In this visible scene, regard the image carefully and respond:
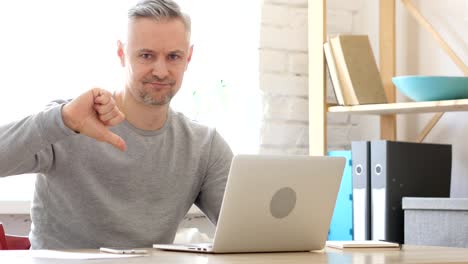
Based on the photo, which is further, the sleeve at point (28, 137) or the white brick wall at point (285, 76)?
the white brick wall at point (285, 76)

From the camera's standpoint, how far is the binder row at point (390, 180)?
2834mm

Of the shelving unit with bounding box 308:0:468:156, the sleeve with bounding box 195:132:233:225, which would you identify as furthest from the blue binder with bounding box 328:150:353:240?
the sleeve with bounding box 195:132:233:225

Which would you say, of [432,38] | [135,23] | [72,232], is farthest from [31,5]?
[432,38]

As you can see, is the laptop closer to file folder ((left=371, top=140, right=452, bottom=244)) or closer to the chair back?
the chair back

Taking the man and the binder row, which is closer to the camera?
the man

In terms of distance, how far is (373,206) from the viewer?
9.46ft

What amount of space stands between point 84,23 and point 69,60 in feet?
0.47

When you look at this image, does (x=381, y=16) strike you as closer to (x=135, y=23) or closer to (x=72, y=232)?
(x=135, y=23)

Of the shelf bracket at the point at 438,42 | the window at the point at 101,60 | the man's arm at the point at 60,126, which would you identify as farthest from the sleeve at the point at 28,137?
the shelf bracket at the point at 438,42

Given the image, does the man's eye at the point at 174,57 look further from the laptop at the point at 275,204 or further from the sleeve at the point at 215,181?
the laptop at the point at 275,204

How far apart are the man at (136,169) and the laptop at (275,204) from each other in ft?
1.10

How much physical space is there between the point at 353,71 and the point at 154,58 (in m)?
1.03

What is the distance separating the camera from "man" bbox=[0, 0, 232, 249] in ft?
7.05

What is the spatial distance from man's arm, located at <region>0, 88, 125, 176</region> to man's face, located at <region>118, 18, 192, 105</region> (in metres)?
0.35
